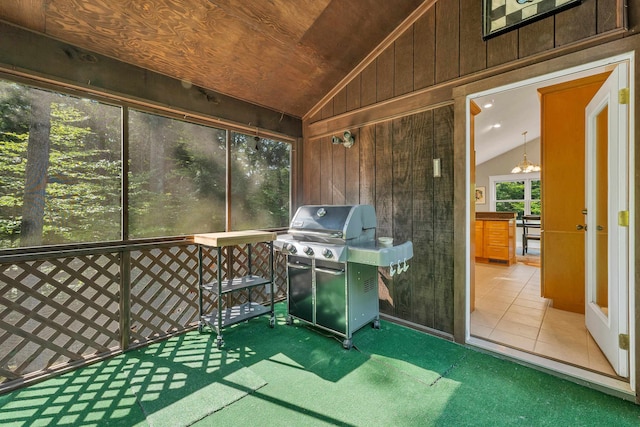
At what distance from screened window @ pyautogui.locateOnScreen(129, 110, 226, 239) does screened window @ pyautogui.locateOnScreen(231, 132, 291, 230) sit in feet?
0.55

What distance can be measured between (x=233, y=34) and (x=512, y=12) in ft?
7.35

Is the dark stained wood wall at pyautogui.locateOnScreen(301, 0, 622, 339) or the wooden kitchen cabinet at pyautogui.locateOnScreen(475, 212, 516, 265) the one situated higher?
the dark stained wood wall at pyautogui.locateOnScreen(301, 0, 622, 339)

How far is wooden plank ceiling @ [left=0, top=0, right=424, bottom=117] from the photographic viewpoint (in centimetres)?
197

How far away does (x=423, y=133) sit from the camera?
8.66 feet

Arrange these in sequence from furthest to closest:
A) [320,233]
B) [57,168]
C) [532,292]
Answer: [532,292] < [320,233] < [57,168]

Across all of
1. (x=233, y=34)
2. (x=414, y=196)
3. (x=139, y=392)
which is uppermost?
(x=233, y=34)

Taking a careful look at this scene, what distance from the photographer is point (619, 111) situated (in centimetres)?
181

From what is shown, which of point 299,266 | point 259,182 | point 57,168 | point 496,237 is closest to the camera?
point 57,168

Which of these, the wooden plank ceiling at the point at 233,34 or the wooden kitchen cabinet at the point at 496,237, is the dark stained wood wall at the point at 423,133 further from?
the wooden kitchen cabinet at the point at 496,237

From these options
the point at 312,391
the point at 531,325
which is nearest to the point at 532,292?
the point at 531,325

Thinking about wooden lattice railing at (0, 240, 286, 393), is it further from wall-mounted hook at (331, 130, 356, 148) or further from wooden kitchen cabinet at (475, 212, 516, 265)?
wooden kitchen cabinet at (475, 212, 516, 265)

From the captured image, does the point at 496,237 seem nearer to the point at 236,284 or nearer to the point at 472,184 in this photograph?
the point at 472,184

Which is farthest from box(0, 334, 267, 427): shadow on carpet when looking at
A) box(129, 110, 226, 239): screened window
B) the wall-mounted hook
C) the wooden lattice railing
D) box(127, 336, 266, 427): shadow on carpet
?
the wall-mounted hook

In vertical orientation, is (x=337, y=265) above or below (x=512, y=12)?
below
